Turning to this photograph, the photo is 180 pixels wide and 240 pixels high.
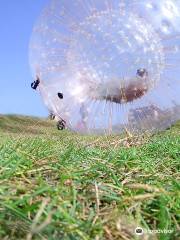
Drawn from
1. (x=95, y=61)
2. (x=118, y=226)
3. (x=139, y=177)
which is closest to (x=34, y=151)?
(x=139, y=177)

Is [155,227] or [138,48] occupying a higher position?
[138,48]

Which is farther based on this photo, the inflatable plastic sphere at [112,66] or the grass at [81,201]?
the inflatable plastic sphere at [112,66]

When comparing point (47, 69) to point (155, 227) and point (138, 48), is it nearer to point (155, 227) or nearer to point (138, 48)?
point (138, 48)

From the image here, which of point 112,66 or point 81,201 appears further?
point 112,66

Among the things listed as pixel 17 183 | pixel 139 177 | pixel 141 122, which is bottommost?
pixel 17 183

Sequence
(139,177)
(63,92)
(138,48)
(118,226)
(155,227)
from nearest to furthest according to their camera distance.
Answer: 1. (118,226)
2. (155,227)
3. (139,177)
4. (138,48)
5. (63,92)

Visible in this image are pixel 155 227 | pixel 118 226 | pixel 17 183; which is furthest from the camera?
pixel 17 183

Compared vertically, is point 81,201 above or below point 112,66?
below

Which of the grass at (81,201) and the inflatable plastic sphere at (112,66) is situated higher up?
the inflatable plastic sphere at (112,66)

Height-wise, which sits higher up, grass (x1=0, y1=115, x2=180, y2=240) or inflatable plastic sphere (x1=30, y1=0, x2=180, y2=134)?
inflatable plastic sphere (x1=30, y1=0, x2=180, y2=134)

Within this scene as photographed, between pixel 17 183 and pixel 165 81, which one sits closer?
pixel 17 183

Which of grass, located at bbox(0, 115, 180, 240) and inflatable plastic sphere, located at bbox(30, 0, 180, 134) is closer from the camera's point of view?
grass, located at bbox(0, 115, 180, 240)
